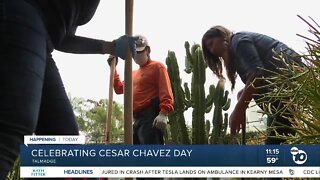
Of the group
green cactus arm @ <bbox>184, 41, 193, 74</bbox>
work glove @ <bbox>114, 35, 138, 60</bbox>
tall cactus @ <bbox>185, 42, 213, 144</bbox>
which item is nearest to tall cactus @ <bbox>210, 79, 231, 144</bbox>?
tall cactus @ <bbox>185, 42, 213, 144</bbox>

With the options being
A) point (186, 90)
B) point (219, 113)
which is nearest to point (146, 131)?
point (219, 113)

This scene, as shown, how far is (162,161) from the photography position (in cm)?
98

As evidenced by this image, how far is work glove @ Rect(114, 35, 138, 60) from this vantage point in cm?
130

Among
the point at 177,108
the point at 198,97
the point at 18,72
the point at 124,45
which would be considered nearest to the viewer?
the point at 18,72

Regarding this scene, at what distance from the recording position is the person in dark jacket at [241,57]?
158 centimetres

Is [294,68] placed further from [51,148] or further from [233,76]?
[233,76]

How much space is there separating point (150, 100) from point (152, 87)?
0.08 meters

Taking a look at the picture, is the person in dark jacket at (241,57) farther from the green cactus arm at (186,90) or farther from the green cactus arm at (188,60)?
the green cactus arm at (186,90)

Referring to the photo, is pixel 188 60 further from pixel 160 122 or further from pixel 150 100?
pixel 160 122

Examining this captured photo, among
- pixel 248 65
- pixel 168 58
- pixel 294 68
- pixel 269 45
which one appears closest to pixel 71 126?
pixel 294 68

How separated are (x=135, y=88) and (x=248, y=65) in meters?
0.85

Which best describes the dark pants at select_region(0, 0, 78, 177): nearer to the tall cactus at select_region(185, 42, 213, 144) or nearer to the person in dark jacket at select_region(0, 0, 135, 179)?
the person in dark jacket at select_region(0, 0, 135, 179)

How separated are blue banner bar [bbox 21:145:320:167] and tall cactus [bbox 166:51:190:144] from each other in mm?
3993

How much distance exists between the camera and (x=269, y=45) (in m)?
1.74
